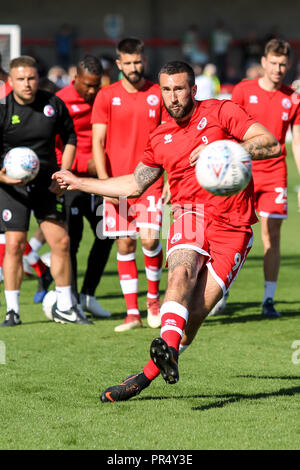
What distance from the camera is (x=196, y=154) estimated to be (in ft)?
18.0

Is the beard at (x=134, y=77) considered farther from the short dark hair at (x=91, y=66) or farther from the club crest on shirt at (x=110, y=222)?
the club crest on shirt at (x=110, y=222)

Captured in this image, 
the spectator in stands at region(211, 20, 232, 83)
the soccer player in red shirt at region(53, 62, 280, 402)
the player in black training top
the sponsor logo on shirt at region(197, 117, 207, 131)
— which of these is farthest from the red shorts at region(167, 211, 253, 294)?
the spectator in stands at region(211, 20, 232, 83)

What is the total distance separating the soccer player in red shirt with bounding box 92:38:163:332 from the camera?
8453mm

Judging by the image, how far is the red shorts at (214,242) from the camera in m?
5.82

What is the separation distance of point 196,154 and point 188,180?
2.04 ft

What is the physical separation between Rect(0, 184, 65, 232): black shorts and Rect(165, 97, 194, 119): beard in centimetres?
267

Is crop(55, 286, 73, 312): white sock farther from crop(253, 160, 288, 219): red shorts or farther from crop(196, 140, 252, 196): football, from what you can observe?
crop(196, 140, 252, 196): football

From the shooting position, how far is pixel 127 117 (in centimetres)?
848

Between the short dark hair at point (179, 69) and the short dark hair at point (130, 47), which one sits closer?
the short dark hair at point (179, 69)

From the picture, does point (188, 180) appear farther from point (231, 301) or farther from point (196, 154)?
point (231, 301)

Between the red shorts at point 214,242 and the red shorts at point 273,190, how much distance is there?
2980 millimetres

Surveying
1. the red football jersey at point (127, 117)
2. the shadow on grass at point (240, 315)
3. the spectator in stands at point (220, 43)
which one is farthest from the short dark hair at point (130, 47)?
the spectator in stands at point (220, 43)

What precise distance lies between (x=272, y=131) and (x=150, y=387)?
363 cm

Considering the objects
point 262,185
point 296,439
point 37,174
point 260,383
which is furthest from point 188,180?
point 262,185
